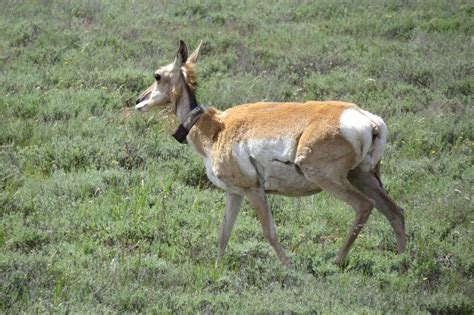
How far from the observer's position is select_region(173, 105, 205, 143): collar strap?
939 centimetres

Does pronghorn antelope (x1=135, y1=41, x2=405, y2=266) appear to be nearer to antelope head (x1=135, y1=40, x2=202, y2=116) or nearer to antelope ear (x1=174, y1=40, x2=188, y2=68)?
antelope ear (x1=174, y1=40, x2=188, y2=68)

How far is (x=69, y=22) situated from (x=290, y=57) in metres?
4.53

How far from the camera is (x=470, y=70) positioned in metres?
16.0

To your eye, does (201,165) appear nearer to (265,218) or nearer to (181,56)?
(181,56)

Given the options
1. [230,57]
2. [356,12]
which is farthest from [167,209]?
[356,12]

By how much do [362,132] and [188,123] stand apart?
188 cm

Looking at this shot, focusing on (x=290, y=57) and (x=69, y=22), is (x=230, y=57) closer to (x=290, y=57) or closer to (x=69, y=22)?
(x=290, y=57)

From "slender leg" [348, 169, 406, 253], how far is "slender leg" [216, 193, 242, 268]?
1.14m

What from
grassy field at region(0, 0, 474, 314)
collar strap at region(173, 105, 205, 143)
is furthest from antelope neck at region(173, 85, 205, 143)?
grassy field at region(0, 0, 474, 314)

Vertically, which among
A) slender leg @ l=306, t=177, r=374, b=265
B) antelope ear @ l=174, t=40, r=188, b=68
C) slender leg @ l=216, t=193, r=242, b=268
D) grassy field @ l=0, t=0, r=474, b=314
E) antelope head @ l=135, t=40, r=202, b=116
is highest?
antelope ear @ l=174, t=40, r=188, b=68

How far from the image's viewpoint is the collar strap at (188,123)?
939cm

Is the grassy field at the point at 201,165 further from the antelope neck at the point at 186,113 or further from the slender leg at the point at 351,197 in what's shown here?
the antelope neck at the point at 186,113

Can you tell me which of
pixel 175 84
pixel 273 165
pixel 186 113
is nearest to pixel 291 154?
pixel 273 165

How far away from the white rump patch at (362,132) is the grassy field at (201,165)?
104 cm
